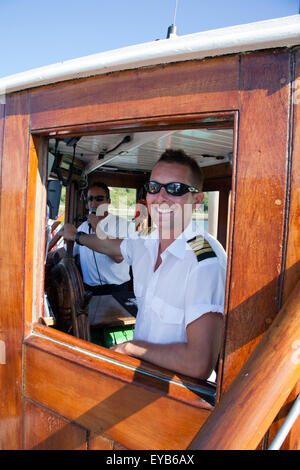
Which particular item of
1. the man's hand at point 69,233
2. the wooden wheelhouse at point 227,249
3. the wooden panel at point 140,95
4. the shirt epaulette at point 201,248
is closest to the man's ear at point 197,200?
the shirt epaulette at point 201,248

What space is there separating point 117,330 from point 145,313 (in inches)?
65.0

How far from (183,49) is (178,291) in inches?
38.3

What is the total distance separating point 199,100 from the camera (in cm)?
96

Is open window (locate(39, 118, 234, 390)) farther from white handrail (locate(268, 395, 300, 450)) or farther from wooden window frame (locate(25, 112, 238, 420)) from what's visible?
white handrail (locate(268, 395, 300, 450))

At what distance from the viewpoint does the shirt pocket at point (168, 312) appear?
1325 mm

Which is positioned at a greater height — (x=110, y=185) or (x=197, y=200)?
(x=110, y=185)

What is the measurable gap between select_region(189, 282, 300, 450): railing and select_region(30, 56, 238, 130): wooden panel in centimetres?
70

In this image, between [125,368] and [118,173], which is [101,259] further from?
[125,368]

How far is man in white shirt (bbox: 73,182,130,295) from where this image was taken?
363cm

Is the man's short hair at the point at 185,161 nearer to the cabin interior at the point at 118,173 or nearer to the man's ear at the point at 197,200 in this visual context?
the man's ear at the point at 197,200

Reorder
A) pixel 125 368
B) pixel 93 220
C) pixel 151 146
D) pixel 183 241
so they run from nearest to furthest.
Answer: pixel 125 368
pixel 183 241
pixel 151 146
pixel 93 220

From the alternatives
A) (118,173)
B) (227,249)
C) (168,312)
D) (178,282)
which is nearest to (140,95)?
(227,249)

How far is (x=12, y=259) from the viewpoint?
4.68 feet

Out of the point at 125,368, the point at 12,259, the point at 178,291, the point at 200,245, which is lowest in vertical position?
the point at 125,368
